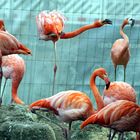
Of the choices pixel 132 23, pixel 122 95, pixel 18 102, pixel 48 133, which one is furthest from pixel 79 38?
pixel 48 133

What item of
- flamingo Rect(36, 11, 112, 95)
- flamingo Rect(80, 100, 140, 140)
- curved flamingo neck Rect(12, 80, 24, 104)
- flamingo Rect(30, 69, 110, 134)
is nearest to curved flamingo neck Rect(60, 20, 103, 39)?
flamingo Rect(36, 11, 112, 95)

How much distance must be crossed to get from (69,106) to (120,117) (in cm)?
52

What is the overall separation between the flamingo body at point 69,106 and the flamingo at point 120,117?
1.05 feet

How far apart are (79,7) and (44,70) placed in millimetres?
893

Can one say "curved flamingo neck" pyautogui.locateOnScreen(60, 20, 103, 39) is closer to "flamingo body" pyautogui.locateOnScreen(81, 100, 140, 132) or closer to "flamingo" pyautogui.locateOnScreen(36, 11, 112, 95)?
"flamingo" pyautogui.locateOnScreen(36, 11, 112, 95)

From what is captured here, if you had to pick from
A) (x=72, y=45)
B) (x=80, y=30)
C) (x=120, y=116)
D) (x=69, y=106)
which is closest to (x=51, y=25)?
(x=80, y=30)

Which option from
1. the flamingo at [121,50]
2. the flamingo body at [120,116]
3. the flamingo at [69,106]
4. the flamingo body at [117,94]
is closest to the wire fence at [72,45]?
the flamingo at [121,50]

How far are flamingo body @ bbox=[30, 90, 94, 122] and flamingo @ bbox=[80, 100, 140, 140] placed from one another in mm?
321

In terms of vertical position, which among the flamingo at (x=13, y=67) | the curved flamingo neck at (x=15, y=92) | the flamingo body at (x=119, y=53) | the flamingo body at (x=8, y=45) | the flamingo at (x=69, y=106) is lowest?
the curved flamingo neck at (x=15, y=92)

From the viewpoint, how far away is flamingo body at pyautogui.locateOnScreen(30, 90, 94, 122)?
6367mm

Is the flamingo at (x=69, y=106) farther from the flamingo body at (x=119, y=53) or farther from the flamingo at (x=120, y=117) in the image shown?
the flamingo body at (x=119, y=53)

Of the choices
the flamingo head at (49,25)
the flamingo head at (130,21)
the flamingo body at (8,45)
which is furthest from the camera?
the flamingo head at (130,21)

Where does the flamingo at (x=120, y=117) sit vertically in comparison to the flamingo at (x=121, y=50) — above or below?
below

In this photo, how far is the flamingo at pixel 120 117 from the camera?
237 inches
